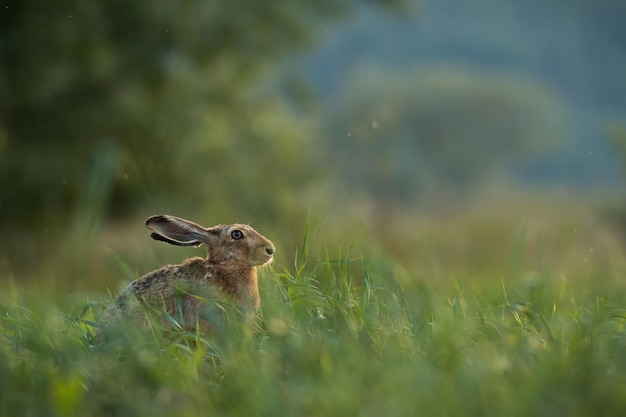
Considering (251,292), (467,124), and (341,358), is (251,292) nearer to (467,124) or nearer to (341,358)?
(341,358)

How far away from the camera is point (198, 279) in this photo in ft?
14.5

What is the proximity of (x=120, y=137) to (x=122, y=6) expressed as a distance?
2.83 metres

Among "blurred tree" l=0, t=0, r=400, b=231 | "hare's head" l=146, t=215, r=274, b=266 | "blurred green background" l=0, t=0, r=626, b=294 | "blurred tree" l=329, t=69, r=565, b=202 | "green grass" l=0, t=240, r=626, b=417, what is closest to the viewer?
"green grass" l=0, t=240, r=626, b=417

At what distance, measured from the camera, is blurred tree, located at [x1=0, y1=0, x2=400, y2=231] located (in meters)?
15.2

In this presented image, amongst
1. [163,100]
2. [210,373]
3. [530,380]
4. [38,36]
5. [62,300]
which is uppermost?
[530,380]

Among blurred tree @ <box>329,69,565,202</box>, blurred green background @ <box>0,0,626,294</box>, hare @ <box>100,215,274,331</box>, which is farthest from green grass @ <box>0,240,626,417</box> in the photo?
blurred tree @ <box>329,69,565,202</box>

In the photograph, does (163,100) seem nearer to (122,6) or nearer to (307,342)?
(122,6)

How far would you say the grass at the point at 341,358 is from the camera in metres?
2.93

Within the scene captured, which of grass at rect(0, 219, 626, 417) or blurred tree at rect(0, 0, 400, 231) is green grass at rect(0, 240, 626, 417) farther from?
blurred tree at rect(0, 0, 400, 231)

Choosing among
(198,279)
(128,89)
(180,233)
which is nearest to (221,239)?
(180,233)

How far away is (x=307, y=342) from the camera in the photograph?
3.50m

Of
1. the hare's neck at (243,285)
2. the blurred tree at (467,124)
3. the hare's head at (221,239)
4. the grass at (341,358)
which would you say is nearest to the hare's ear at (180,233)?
the hare's head at (221,239)

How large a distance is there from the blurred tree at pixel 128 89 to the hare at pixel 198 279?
10108 millimetres

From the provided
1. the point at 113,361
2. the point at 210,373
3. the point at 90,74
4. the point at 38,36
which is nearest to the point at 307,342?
the point at 210,373
